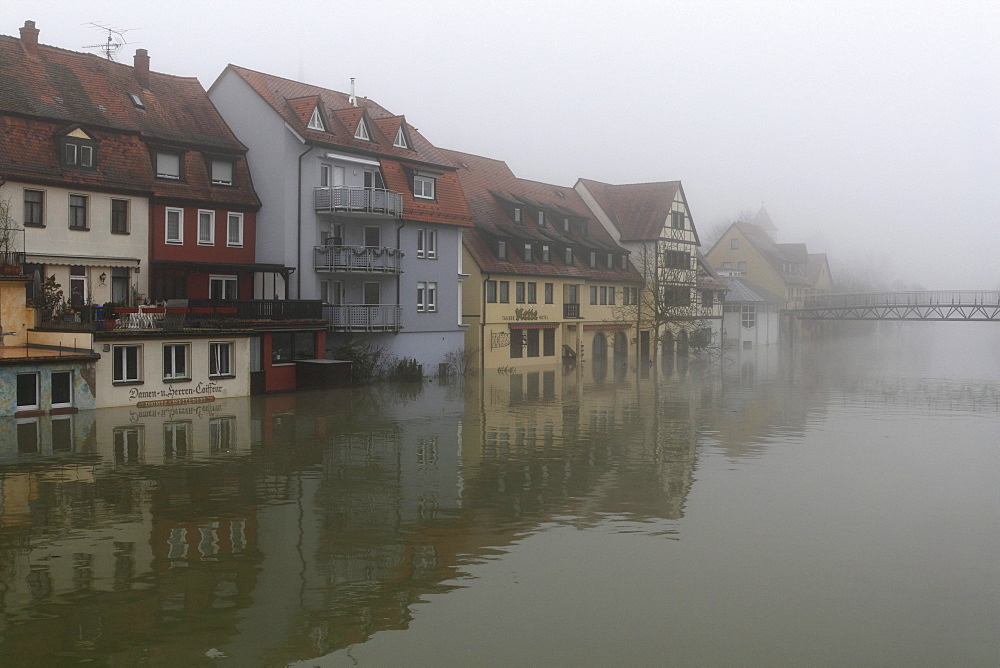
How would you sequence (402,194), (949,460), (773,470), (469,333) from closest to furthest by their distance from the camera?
(773,470), (949,460), (402,194), (469,333)

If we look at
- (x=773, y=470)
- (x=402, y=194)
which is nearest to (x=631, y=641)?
(x=773, y=470)

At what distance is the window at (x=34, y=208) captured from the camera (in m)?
33.0

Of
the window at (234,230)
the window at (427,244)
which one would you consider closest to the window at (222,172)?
the window at (234,230)

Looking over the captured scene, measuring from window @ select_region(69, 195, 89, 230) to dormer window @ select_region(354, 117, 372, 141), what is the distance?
42.0ft

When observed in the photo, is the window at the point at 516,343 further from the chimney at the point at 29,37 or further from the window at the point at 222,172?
the chimney at the point at 29,37

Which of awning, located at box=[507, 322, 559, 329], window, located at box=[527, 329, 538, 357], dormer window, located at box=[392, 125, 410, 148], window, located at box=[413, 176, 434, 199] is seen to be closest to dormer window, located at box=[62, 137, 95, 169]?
dormer window, located at box=[392, 125, 410, 148]

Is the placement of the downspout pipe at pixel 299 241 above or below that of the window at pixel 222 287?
above

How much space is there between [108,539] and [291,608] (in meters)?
4.52

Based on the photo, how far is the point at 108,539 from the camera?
14898mm

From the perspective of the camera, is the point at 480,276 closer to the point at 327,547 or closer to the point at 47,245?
the point at 47,245

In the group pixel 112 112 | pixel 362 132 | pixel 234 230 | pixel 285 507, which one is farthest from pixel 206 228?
pixel 285 507

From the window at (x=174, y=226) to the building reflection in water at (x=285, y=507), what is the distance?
821cm

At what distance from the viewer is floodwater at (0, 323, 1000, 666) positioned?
1105cm

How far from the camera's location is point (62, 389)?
94.0 feet
